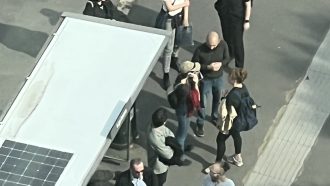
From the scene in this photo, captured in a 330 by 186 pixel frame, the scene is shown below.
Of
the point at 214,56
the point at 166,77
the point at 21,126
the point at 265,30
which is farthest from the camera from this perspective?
the point at 265,30

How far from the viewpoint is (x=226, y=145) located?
452 inches

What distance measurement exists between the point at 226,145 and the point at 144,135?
1147mm

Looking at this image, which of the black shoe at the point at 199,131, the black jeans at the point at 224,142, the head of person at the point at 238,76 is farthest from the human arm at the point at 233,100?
the black shoe at the point at 199,131

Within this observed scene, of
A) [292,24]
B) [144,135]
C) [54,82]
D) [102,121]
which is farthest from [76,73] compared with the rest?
[292,24]

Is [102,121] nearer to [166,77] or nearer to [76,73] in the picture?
[76,73]

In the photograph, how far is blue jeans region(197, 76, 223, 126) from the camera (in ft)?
36.8

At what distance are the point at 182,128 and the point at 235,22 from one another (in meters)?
2.02

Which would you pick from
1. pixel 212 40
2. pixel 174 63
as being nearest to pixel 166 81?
pixel 174 63

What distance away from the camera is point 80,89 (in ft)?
32.5

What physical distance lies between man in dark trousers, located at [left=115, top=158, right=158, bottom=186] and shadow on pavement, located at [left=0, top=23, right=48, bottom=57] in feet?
14.0

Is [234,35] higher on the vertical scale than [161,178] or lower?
higher

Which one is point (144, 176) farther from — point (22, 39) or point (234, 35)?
point (22, 39)

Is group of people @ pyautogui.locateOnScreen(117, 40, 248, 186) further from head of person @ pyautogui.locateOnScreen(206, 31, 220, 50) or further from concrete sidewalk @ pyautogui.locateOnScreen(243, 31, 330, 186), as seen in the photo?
concrete sidewalk @ pyautogui.locateOnScreen(243, 31, 330, 186)

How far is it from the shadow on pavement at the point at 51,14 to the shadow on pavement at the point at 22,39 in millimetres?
337
